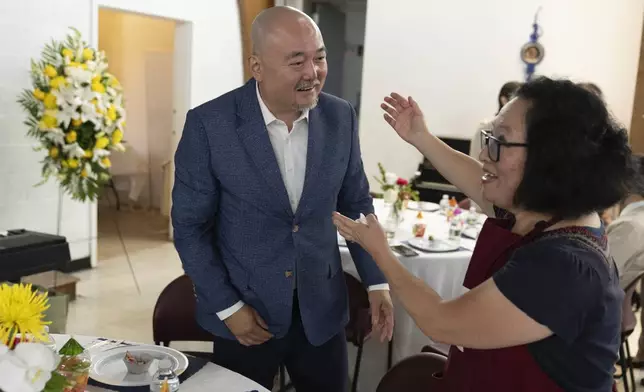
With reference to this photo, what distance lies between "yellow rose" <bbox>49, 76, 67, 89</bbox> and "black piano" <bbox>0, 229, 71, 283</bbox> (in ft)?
3.56

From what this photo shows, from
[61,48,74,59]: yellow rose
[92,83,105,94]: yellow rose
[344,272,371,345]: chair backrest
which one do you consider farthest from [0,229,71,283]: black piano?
[344,272,371,345]: chair backrest

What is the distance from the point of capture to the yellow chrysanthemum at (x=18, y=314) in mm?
899

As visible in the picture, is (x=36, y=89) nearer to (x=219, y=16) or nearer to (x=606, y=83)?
(x=219, y=16)

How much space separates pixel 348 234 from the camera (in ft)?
4.88

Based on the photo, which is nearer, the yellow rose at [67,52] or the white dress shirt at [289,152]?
the white dress shirt at [289,152]

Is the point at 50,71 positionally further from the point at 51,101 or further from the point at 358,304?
the point at 358,304

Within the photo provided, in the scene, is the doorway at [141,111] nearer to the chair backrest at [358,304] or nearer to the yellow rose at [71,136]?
the yellow rose at [71,136]

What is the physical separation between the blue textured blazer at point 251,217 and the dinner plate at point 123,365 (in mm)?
222

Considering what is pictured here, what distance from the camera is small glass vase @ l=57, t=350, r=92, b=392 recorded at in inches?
43.6

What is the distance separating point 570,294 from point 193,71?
5919 millimetres

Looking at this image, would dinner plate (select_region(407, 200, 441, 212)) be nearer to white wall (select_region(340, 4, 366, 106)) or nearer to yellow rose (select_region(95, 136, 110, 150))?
yellow rose (select_region(95, 136, 110, 150))

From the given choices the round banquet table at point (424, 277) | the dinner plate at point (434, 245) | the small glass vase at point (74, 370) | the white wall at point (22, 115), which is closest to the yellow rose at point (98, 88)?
the white wall at point (22, 115)

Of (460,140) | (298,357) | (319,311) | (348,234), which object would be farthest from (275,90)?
(460,140)

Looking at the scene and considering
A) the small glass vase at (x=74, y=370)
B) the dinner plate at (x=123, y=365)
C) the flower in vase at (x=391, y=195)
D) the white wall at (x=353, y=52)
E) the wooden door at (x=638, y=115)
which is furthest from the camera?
the white wall at (x=353, y=52)
